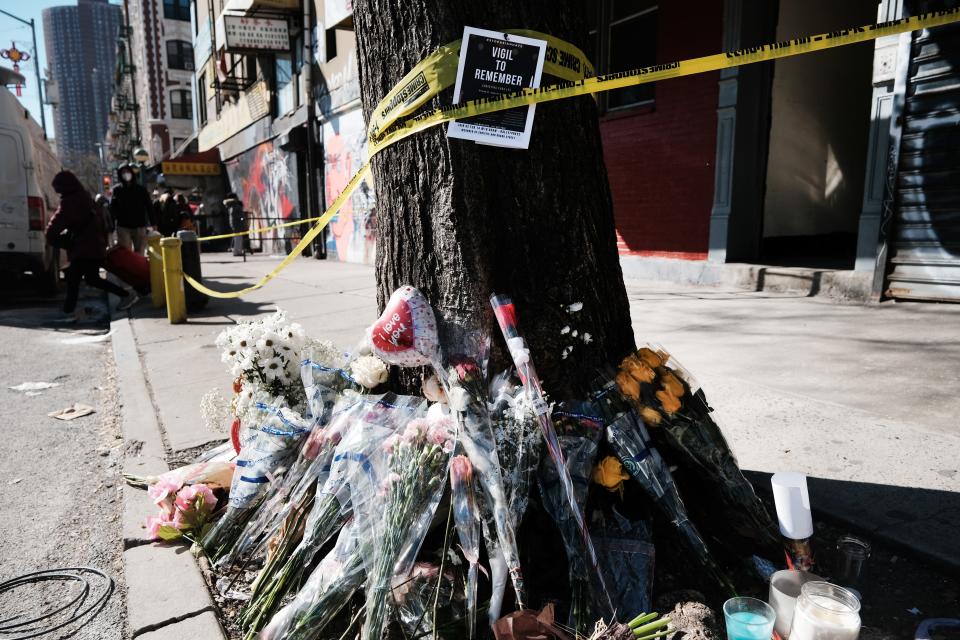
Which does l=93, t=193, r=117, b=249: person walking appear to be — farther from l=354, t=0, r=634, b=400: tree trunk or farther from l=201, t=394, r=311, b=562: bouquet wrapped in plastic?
l=354, t=0, r=634, b=400: tree trunk

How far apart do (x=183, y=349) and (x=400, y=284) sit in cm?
471

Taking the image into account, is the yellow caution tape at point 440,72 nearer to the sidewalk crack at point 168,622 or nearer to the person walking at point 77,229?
the sidewalk crack at point 168,622

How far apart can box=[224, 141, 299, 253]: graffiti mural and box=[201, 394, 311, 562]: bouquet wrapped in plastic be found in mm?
16644

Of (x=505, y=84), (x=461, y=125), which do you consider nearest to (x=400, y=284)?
(x=461, y=125)

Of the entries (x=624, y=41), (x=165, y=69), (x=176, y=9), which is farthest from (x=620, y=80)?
(x=165, y=69)

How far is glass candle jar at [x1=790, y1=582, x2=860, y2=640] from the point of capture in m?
1.56

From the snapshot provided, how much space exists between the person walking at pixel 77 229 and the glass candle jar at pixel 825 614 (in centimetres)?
925

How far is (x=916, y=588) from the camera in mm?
2062

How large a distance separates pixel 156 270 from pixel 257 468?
7.18m

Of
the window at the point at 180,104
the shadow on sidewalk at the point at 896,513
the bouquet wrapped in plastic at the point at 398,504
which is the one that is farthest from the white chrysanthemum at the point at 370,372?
the window at the point at 180,104

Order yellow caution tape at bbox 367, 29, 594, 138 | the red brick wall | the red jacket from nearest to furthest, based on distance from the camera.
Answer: yellow caution tape at bbox 367, 29, 594, 138 → the red jacket → the red brick wall

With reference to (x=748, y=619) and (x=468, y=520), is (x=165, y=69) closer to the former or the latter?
(x=468, y=520)

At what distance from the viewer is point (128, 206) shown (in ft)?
34.5

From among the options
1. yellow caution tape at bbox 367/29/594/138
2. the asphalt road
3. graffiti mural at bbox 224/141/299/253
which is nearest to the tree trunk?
yellow caution tape at bbox 367/29/594/138
